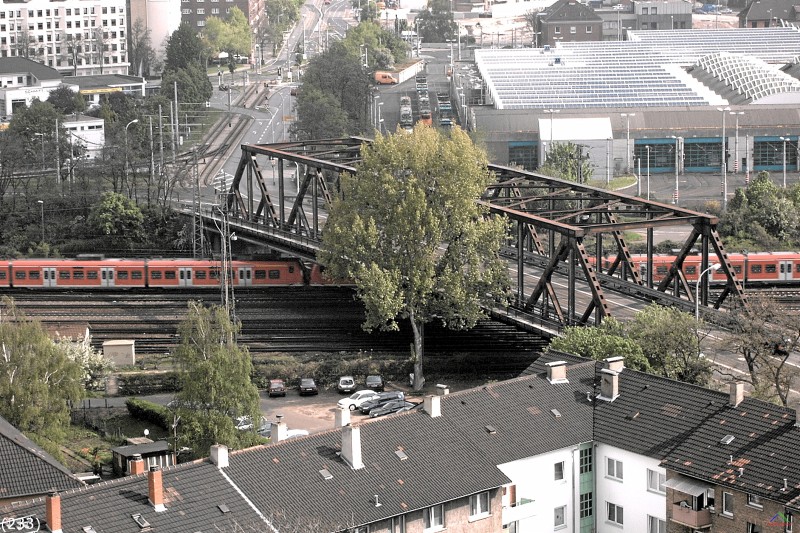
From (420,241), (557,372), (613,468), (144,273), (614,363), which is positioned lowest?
(613,468)

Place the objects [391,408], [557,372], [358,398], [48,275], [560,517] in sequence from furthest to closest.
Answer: [48,275], [358,398], [391,408], [557,372], [560,517]

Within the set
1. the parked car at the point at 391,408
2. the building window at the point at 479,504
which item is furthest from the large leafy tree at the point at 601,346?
the building window at the point at 479,504

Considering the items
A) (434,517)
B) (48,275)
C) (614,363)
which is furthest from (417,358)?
(48,275)

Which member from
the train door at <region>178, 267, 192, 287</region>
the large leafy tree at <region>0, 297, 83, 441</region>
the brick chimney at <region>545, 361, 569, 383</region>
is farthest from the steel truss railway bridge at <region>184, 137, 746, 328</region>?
the large leafy tree at <region>0, 297, 83, 441</region>

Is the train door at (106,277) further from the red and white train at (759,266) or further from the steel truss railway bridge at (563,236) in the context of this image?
the red and white train at (759,266)

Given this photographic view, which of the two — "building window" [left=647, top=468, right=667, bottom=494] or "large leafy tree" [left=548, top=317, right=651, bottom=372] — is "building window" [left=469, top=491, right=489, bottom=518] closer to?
"building window" [left=647, top=468, right=667, bottom=494]

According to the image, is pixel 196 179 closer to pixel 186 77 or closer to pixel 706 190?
pixel 706 190

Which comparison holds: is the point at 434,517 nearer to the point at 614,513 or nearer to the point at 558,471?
the point at 558,471
